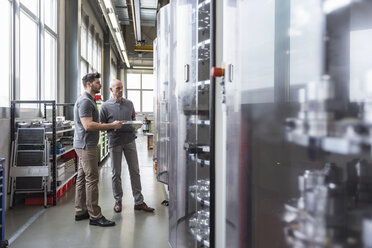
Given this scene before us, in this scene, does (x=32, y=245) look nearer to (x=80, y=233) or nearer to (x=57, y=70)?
(x=80, y=233)

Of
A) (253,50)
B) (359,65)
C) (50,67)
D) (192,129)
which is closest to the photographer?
(359,65)

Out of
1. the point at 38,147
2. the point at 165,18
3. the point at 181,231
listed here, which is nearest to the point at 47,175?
the point at 38,147

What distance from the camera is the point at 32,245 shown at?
2570 millimetres

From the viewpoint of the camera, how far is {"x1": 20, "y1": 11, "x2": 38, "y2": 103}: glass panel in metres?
4.27

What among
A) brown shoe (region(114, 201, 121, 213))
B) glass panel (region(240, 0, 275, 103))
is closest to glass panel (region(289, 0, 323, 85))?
glass panel (region(240, 0, 275, 103))

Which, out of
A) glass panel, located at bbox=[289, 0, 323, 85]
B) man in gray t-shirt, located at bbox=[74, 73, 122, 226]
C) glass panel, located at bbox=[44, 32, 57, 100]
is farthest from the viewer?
glass panel, located at bbox=[44, 32, 57, 100]

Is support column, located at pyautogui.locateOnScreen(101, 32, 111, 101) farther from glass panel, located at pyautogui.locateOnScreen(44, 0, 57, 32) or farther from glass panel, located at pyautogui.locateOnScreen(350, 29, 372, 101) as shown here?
glass panel, located at pyautogui.locateOnScreen(350, 29, 372, 101)

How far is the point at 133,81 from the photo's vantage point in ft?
56.4

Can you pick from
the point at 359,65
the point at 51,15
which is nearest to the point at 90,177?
the point at 359,65

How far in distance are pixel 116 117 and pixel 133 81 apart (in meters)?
14.1

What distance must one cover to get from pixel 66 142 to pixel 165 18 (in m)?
2.78

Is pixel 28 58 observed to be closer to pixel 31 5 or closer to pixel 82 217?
pixel 31 5

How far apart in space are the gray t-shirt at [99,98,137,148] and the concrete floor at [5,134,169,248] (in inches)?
34.8

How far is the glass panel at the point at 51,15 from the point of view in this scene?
17.7 feet
